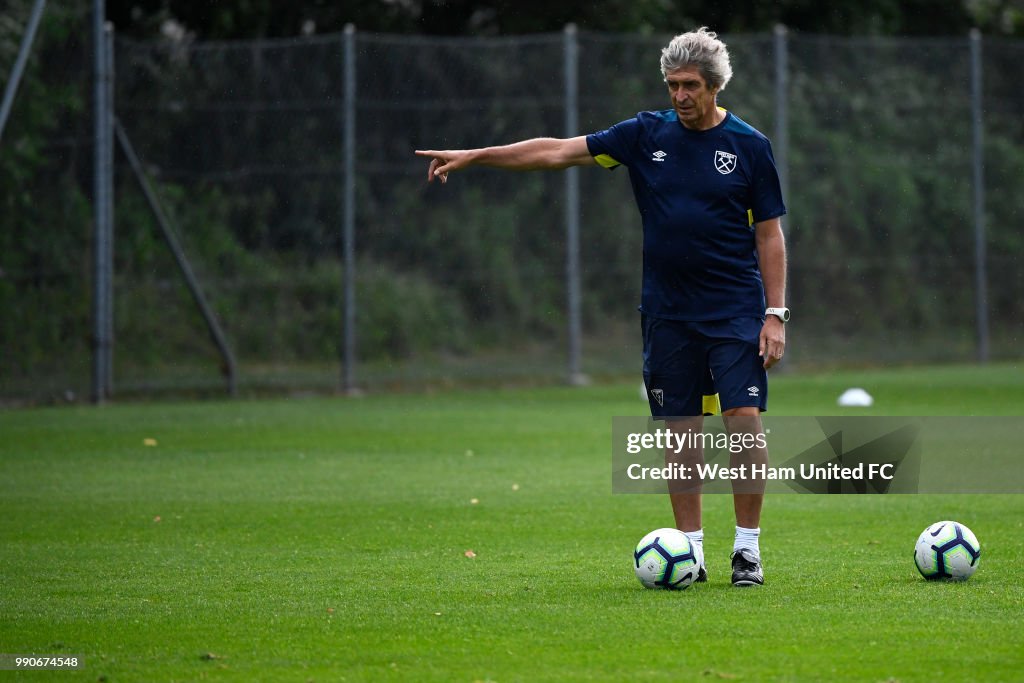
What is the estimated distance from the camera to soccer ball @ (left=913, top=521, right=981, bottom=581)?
6191mm

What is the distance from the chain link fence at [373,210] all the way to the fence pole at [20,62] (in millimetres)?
405

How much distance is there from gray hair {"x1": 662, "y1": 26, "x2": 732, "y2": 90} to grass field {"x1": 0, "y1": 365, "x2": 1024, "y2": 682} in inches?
76.1

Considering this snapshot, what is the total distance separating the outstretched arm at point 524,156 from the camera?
6.43m

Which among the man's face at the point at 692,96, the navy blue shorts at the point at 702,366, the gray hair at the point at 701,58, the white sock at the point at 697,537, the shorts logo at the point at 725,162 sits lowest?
the white sock at the point at 697,537

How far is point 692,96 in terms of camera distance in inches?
239

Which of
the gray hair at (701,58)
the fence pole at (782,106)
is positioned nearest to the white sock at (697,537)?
the gray hair at (701,58)

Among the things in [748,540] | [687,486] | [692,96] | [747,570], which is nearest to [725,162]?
[692,96]

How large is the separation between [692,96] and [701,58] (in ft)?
0.47

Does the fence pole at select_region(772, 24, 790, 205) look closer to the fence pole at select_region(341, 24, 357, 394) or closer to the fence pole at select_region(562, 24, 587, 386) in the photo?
the fence pole at select_region(562, 24, 587, 386)

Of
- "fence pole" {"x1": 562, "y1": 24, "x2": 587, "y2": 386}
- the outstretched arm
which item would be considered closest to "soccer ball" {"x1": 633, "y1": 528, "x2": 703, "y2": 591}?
the outstretched arm

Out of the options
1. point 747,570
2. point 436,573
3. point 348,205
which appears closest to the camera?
point 747,570

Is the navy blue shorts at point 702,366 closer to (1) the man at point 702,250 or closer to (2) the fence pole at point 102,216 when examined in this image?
(1) the man at point 702,250

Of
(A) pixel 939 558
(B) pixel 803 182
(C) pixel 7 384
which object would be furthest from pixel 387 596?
(B) pixel 803 182

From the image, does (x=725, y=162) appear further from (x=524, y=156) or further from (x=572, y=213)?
(x=572, y=213)
